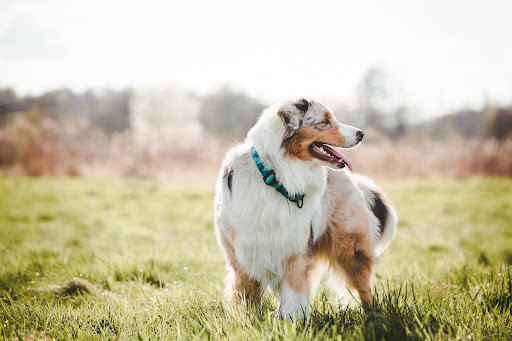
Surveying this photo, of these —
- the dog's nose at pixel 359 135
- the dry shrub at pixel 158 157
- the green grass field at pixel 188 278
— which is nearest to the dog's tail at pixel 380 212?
the green grass field at pixel 188 278

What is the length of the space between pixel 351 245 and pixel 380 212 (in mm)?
622

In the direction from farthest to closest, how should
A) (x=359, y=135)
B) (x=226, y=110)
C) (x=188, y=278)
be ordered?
(x=226, y=110)
(x=188, y=278)
(x=359, y=135)

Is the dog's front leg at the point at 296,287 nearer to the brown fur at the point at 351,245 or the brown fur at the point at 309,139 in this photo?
the brown fur at the point at 351,245

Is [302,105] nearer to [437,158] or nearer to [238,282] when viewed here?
[238,282]

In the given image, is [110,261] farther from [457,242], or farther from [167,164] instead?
[167,164]

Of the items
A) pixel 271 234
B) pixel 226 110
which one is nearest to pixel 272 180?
pixel 271 234

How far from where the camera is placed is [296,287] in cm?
265

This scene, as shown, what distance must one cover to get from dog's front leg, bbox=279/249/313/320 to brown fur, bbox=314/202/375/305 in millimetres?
470

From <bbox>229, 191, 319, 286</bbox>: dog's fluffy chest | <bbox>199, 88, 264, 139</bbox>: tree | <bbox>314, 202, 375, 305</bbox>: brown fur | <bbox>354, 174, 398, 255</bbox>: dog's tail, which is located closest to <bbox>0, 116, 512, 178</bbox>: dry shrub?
<bbox>354, 174, 398, 255</bbox>: dog's tail

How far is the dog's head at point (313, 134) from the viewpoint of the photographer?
2742 millimetres

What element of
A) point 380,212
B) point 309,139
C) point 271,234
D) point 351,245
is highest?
point 309,139

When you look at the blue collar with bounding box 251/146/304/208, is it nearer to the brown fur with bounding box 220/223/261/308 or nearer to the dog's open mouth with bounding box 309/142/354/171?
the dog's open mouth with bounding box 309/142/354/171

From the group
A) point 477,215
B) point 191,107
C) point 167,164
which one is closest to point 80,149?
point 167,164

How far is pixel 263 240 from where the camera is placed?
8.76 ft
